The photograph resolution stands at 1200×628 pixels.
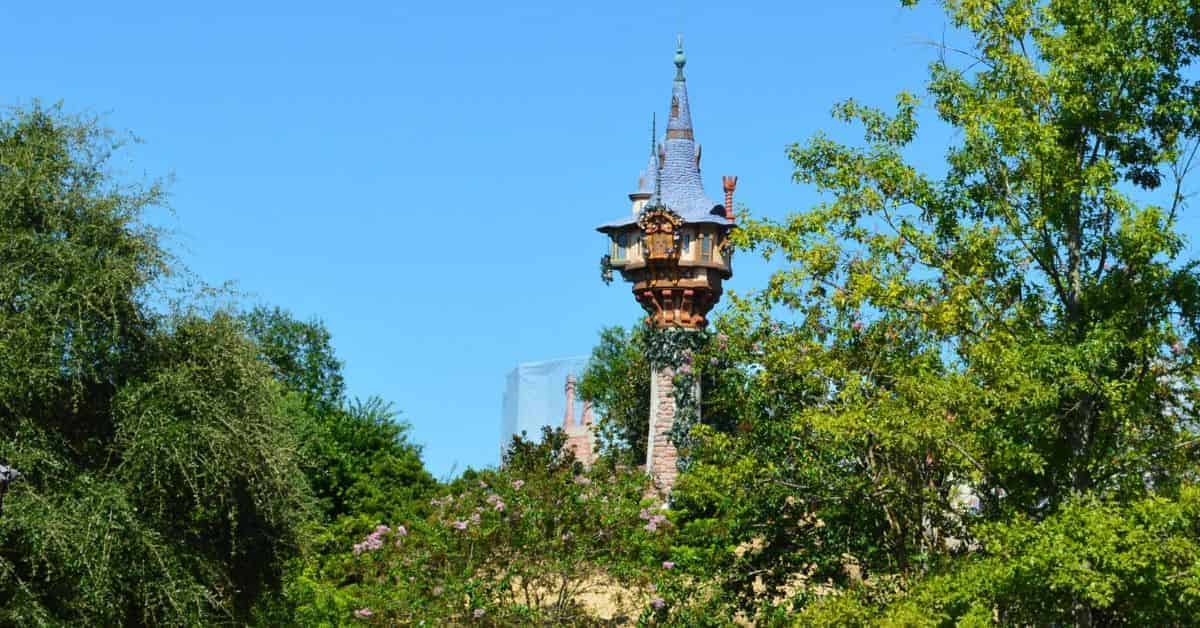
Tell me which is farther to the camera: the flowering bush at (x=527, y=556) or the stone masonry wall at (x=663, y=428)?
the stone masonry wall at (x=663, y=428)

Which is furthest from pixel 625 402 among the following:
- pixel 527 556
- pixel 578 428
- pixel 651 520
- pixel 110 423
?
pixel 110 423

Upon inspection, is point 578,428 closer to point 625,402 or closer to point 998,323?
point 625,402

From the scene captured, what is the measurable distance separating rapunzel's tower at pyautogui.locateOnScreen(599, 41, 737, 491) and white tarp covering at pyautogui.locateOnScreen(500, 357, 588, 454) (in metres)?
11.8

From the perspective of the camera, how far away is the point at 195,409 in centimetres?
1983

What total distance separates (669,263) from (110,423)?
799 inches

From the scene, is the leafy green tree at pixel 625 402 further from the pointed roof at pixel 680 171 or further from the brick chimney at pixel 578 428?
the pointed roof at pixel 680 171

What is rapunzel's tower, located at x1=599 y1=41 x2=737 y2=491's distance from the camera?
3822cm

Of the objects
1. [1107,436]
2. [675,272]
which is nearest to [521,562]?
[1107,436]

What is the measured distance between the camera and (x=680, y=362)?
38.5m

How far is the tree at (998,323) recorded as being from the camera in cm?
1667

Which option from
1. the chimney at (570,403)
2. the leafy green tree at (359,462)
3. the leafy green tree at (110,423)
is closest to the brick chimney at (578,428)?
the chimney at (570,403)

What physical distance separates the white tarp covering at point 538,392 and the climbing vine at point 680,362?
497 inches

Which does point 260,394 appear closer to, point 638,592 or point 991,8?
point 638,592

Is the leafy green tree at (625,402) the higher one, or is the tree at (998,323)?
the leafy green tree at (625,402)
